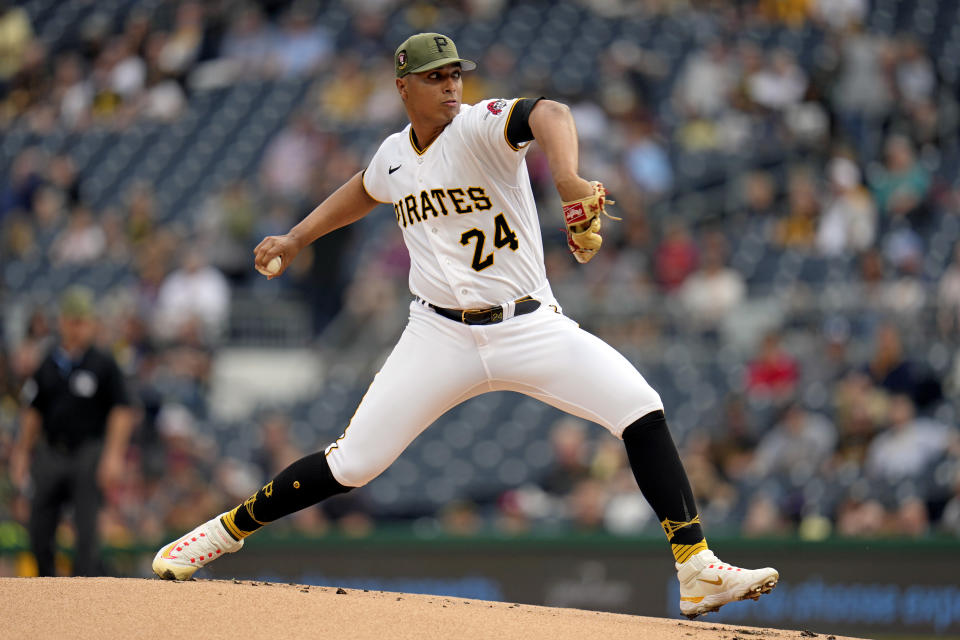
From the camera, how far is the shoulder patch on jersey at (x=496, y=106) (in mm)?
4457

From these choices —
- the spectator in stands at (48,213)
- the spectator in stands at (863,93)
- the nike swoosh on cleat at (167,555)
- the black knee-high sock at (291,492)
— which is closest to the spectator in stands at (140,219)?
the spectator in stands at (48,213)

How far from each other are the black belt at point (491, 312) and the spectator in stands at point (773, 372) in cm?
599

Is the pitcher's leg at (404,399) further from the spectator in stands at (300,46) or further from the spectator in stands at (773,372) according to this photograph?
the spectator in stands at (300,46)

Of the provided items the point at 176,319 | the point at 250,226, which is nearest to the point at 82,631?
the point at 176,319

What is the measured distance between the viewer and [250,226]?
41.2ft

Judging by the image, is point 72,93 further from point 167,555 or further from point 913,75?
point 167,555

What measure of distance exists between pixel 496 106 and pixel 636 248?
717cm

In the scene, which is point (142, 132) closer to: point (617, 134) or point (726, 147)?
point (617, 134)

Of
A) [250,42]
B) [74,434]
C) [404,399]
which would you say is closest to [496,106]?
[404,399]

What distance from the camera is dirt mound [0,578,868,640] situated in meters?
4.25

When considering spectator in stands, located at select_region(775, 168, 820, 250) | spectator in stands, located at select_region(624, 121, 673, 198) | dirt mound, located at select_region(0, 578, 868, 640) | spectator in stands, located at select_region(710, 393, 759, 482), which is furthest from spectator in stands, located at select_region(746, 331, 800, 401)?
dirt mound, located at select_region(0, 578, 868, 640)

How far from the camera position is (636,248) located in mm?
11531

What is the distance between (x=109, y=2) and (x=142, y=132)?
135 inches

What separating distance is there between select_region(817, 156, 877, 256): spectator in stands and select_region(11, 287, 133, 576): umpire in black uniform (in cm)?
618
